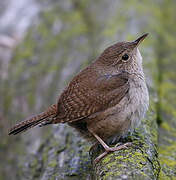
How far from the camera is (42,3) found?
8125mm

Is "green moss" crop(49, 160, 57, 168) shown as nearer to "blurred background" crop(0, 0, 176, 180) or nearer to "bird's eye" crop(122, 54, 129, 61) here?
"blurred background" crop(0, 0, 176, 180)

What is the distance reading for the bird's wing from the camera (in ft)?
11.9

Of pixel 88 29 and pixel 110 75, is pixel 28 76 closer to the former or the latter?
pixel 88 29

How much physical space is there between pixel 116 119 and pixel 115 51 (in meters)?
0.81

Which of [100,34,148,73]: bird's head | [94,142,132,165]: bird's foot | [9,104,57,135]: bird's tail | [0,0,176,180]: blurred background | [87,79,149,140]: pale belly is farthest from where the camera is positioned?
[0,0,176,180]: blurred background

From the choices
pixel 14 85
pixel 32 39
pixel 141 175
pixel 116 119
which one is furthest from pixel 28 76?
pixel 141 175

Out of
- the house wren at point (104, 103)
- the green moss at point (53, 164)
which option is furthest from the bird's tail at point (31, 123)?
the green moss at point (53, 164)

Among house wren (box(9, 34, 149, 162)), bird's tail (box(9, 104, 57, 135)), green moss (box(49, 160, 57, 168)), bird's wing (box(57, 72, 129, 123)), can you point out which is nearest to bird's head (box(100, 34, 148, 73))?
house wren (box(9, 34, 149, 162))

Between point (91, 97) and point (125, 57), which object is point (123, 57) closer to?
point (125, 57)

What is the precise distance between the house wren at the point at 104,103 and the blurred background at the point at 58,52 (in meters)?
0.76

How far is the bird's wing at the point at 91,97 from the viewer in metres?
3.62

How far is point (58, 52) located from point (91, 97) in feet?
10.0

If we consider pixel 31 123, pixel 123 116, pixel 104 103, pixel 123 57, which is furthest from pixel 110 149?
pixel 123 57

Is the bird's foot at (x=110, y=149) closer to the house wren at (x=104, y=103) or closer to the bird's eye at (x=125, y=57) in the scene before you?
the house wren at (x=104, y=103)
